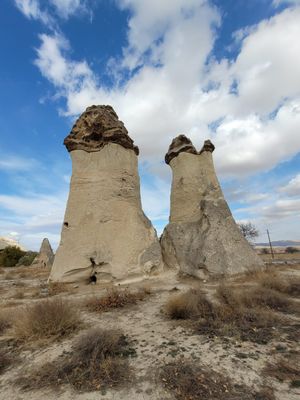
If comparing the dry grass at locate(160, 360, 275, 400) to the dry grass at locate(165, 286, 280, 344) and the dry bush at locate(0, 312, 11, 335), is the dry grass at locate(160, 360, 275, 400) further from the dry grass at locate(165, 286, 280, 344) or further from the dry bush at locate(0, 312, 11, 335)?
the dry bush at locate(0, 312, 11, 335)

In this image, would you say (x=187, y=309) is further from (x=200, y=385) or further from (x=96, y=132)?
(x=96, y=132)

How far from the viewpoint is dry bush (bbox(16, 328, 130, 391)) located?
2.79 m

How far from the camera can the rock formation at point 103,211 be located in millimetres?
9438

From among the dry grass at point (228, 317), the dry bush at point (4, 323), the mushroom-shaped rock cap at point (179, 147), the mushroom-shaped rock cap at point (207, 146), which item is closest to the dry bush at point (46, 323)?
the dry bush at point (4, 323)

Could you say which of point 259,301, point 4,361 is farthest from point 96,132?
point 4,361

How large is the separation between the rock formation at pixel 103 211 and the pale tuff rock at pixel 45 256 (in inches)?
518

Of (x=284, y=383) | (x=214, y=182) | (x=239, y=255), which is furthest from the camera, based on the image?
(x=214, y=182)

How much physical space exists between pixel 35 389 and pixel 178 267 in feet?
27.1

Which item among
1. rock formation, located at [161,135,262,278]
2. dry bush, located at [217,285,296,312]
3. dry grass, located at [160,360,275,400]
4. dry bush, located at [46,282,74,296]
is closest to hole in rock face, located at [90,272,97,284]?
dry bush, located at [46,282,74,296]

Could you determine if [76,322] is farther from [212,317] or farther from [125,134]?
[125,134]

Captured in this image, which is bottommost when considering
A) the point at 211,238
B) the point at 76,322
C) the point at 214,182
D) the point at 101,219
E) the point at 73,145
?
the point at 76,322

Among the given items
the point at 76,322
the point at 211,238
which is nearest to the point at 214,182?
A: the point at 211,238

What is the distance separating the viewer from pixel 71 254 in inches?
373

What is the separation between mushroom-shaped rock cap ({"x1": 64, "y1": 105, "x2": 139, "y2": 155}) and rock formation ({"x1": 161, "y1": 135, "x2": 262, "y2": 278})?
112 inches
